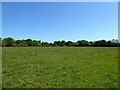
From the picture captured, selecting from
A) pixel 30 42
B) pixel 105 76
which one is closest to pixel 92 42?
pixel 30 42

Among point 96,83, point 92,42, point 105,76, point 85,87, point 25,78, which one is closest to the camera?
point 85,87

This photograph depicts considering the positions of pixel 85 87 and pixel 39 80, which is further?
pixel 39 80

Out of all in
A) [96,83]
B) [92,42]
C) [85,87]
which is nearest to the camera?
[85,87]

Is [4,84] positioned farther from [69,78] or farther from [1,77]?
[69,78]

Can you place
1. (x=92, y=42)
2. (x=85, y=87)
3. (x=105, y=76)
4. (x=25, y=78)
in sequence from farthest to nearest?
(x=92, y=42)
(x=105, y=76)
(x=25, y=78)
(x=85, y=87)

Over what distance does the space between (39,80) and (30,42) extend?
488ft

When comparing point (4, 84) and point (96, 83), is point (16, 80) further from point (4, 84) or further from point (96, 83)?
point (96, 83)

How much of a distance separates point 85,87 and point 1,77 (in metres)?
7.08

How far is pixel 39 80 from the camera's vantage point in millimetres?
19250

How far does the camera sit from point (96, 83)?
18.3 m

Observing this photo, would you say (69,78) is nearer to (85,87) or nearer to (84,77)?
(84,77)

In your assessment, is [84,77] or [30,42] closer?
[84,77]

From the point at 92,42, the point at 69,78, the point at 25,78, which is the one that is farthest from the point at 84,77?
the point at 92,42

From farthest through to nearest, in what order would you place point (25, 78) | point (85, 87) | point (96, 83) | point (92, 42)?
point (92, 42)
point (25, 78)
point (96, 83)
point (85, 87)
